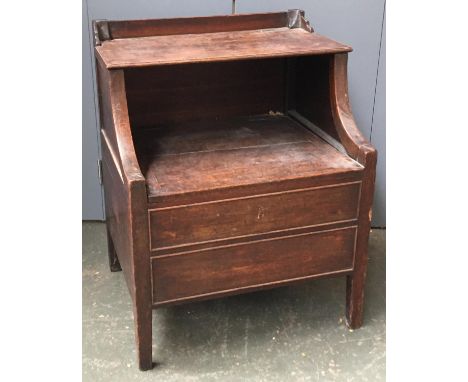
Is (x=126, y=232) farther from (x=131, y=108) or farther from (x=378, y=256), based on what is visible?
(x=378, y=256)

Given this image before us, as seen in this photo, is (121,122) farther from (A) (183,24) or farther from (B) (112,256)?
(B) (112,256)

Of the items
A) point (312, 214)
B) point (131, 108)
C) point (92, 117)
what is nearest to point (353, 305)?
point (312, 214)

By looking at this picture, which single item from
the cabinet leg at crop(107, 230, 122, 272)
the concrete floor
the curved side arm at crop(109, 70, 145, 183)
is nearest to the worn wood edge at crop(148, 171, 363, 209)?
the curved side arm at crop(109, 70, 145, 183)

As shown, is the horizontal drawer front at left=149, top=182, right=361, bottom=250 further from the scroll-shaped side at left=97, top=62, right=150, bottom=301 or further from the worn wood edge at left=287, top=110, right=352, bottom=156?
the worn wood edge at left=287, top=110, right=352, bottom=156

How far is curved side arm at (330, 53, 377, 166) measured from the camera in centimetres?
175

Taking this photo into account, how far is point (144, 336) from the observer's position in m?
1.73

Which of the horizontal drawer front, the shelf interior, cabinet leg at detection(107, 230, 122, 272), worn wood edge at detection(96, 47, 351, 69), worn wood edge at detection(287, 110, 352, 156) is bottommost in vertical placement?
cabinet leg at detection(107, 230, 122, 272)

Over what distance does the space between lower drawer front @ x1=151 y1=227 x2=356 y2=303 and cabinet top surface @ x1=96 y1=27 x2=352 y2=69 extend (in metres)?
0.51

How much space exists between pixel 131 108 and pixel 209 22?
38 centimetres

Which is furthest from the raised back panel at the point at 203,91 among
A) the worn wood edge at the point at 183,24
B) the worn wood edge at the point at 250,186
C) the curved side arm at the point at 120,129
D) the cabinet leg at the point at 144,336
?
the cabinet leg at the point at 144,336

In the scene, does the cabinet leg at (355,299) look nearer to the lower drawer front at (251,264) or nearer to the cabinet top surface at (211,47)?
the lower drawer front at (251,264)

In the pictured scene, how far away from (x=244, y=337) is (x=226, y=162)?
568mm

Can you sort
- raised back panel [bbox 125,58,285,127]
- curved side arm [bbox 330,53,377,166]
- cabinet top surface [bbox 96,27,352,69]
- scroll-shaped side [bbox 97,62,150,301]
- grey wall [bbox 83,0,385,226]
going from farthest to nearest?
grey wall [bbox 83,0,385,226]
raised back panel [bbox 125,58,285,127]
curved side arm [bbox 330,53,377,166]
cabinet top surface [bbox 96,27,352,69]
scroll-shaped side [bbox 97,62,150,301]

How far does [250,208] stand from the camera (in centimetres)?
164
